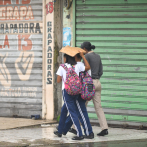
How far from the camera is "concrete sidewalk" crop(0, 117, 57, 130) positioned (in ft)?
26.9

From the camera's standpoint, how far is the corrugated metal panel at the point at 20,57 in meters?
9.43

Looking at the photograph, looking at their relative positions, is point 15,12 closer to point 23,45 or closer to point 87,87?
point 23,45

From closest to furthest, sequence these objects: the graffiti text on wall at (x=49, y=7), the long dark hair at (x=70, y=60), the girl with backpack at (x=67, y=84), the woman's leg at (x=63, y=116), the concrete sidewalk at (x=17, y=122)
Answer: the girl with backpack at (x=67, y=84) → the long dark hair at (x=70, y=60) → the woman's leg at (x=63, y=116) → the concrete sidewalk at (x=17, y=122) → the graffiti text on wall at (x=49, y=7)

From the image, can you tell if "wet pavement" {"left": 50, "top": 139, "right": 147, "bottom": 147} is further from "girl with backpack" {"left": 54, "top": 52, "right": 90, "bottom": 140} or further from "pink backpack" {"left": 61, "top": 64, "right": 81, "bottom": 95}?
"pink backpack" {"left": 61, "top": 64, "right": 81, "bottom": 95}

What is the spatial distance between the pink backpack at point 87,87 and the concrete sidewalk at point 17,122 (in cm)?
236

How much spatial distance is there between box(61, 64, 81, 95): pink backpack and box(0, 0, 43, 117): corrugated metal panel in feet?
9.95

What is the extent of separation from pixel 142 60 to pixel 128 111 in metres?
1.30

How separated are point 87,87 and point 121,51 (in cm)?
237

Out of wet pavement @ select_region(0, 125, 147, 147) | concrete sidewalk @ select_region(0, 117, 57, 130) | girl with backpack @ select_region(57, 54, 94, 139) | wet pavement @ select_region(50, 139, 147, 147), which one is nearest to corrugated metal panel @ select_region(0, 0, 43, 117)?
concrete sidewalk @ select_region(0, 117, 57, 130)

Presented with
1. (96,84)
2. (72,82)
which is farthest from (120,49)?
(72,82)

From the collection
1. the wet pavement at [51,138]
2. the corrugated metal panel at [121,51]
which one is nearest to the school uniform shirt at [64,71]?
the wet pavement at [51,138]

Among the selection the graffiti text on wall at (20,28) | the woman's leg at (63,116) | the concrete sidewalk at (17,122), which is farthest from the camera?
the graffiti text on wall at (20,28)

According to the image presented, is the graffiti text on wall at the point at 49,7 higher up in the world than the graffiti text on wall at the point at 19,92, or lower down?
higher up

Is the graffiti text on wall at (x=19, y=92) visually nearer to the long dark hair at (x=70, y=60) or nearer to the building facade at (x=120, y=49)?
the building facade at (x=120, y=49)
